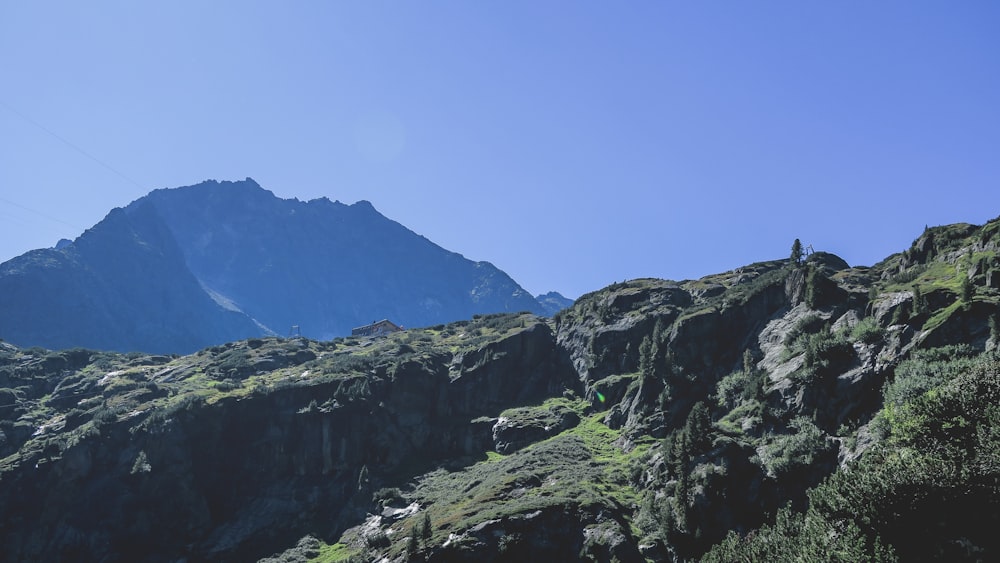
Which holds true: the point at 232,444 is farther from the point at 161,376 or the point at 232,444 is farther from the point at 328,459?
the point at 161,376

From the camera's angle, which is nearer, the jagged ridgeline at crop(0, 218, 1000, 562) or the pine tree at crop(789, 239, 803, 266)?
Result: the jagged ridgeline at crop(0, 218, 1000, 562)

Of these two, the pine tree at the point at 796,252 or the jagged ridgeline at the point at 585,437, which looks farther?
the pine tree at the point at 796,252

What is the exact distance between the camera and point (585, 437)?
102 m

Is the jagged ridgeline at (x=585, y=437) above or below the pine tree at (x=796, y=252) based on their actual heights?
below

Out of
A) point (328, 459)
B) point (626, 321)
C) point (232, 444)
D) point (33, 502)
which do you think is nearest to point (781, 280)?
point (626, 321)

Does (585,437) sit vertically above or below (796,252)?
below

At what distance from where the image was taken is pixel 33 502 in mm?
105438

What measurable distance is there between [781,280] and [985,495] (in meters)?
69.7

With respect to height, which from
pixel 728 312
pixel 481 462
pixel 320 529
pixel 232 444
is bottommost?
pixel 320 529

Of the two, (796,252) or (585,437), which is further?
(796,252)

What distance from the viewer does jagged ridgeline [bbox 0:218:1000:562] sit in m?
48.9

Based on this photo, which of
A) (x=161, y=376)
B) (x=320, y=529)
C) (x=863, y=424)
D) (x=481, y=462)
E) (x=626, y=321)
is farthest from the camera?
(x=161, y=376)

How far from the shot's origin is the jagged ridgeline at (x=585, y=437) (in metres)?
48.9

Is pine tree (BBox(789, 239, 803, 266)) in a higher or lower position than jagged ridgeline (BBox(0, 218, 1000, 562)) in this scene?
higher
